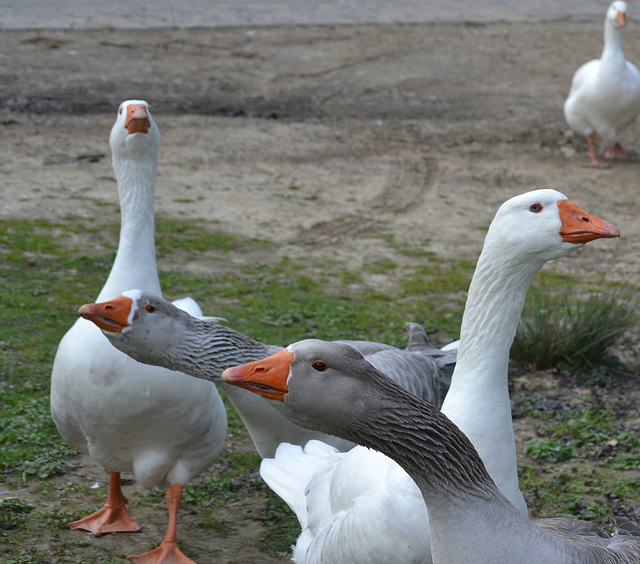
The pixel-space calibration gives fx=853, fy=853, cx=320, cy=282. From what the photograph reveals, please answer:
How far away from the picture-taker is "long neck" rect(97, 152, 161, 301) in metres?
4.33

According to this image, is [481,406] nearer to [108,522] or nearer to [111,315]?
[111,315]

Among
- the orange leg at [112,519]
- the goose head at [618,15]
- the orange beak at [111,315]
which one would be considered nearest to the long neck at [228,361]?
the orange beak at [111,315]

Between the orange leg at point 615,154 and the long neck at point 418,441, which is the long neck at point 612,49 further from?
the long neck at point 418,441

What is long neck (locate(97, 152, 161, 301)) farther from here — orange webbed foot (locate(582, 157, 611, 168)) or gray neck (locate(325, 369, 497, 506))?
orange webbed foot (locate(582, 157, 611, 168))

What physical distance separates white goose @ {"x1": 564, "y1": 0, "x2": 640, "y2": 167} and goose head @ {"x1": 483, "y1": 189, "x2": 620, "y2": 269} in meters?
8.67

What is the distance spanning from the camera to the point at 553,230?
3371 millimetres

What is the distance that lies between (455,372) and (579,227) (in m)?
0.77

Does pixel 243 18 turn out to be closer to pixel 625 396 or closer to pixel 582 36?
pixel 582 36

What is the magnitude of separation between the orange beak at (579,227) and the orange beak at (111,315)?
187cm

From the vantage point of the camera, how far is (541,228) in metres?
3.38

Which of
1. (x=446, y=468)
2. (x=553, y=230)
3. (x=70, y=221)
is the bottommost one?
(x=70, y=221)

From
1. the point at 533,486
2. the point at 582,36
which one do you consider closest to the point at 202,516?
the point at 533,486

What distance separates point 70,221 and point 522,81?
8793 millimetres

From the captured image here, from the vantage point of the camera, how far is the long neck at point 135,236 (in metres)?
4.33
